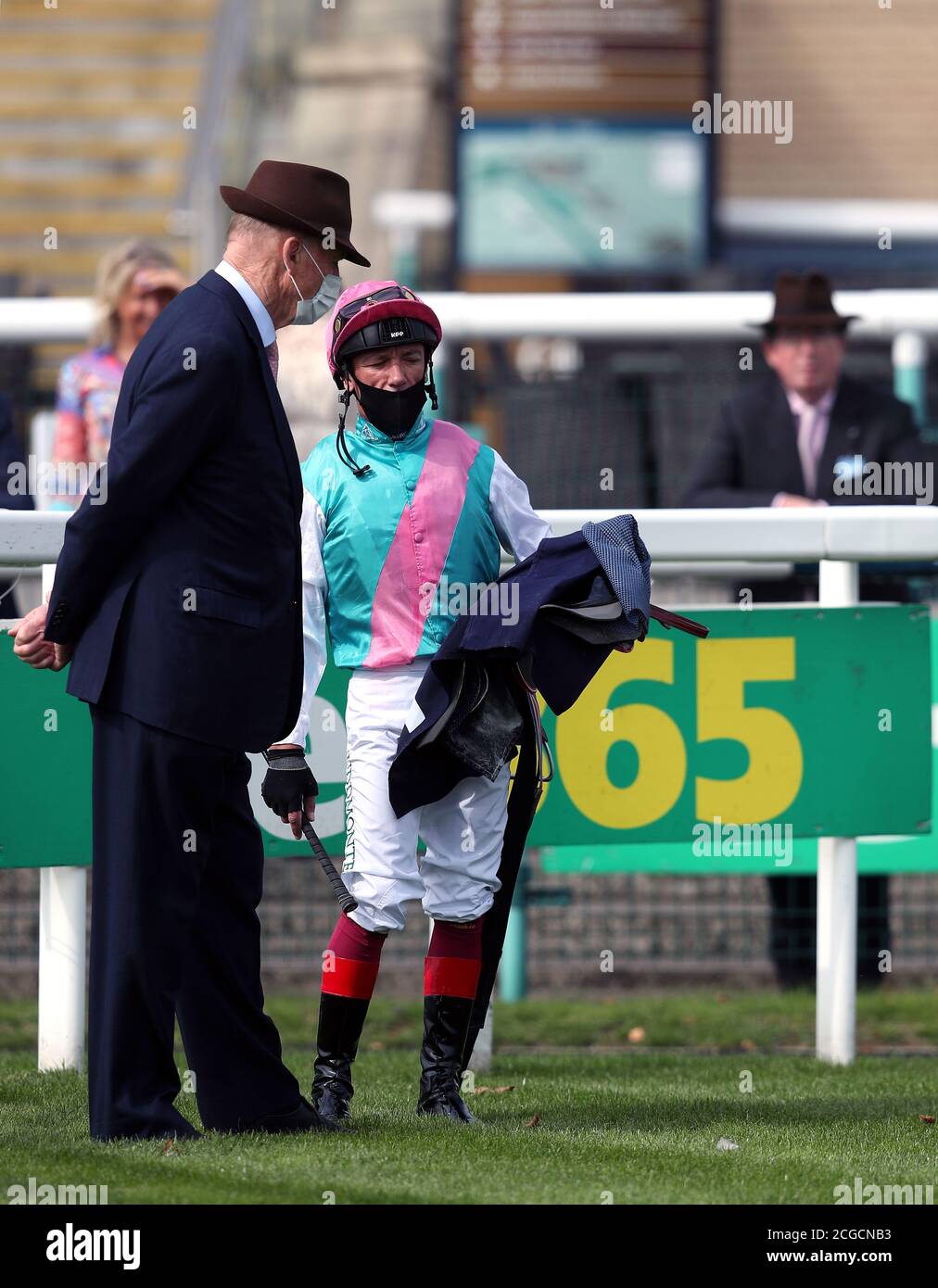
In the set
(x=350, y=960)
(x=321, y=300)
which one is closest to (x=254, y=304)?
(x=321, y=300)

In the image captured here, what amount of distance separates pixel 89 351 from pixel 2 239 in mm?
10215

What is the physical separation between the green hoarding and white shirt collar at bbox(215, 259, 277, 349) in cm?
141

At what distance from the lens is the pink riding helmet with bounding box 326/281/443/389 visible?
476cm

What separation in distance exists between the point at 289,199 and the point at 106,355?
2.77 metres

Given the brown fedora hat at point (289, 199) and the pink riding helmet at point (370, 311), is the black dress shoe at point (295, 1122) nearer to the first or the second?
the pink riding helmet at point (370, 311)

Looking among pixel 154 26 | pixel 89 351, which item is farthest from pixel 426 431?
pixel 154 26

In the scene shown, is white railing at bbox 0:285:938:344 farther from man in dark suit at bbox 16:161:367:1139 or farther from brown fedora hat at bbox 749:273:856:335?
man in dark suit at bbox 16:161:367:1139

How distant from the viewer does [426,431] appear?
16.3 feet

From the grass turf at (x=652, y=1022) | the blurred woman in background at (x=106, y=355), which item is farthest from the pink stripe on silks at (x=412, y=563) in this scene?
the blurred woman in background at (x=106, y=355)

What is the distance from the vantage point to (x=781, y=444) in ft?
23.9

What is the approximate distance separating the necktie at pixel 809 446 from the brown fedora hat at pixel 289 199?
3024mm

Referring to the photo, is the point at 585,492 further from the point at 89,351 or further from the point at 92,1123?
the point at 92,1123

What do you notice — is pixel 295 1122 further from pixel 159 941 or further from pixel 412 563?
pixel 412 563
